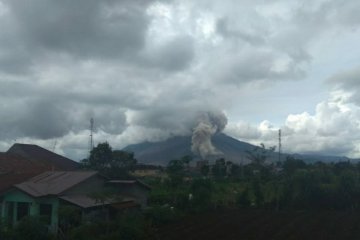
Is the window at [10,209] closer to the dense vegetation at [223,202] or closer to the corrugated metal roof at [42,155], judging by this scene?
the dense vegetation at [223,202]

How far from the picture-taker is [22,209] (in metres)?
25.8

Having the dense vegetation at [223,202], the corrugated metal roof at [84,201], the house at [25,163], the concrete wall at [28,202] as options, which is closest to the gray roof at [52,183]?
the concrete wall at [28,202]

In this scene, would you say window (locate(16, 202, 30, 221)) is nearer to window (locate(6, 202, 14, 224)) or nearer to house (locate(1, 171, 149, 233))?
house (locate(1, 171, 149, 233))

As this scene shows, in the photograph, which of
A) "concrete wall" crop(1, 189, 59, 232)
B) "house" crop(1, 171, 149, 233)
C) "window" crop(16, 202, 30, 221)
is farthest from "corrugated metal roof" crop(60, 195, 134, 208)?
"window" crop(16, 202, 30, 221)

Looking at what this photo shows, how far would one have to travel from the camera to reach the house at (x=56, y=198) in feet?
80.1

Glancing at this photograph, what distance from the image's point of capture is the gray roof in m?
25.2

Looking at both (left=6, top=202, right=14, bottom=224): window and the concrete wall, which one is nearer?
the concrete wall

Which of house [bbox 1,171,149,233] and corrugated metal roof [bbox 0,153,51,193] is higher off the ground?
corrugated metal roof [bbox 0,153,51,193]

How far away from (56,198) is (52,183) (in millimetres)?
2631

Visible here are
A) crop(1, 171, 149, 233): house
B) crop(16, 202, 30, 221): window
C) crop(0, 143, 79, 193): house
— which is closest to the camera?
crop(1, 171, 149, 233): house

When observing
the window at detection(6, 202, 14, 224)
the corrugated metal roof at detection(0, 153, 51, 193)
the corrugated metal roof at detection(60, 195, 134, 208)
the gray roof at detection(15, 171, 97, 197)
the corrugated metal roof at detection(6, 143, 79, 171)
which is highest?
the corrugated metal roof at detection(6, 143, 79, 171)

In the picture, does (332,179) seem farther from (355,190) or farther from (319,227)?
(319,227)

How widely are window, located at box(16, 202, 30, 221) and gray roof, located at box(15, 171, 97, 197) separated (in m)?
0.93

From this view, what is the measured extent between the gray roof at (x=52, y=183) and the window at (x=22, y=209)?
3.06 ft
